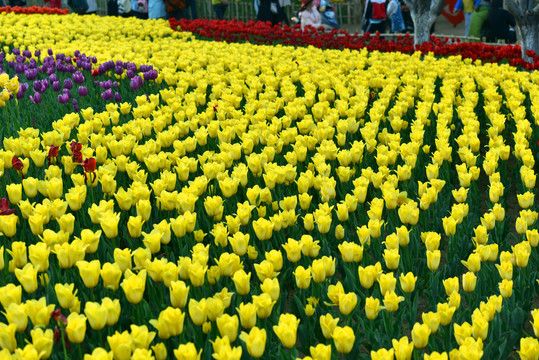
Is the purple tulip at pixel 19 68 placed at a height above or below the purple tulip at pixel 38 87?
above

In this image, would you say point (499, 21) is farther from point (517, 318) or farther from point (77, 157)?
point (517, 318)

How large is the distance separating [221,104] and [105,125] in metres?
1.10

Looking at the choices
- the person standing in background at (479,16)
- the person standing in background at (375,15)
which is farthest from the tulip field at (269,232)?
the person standing in background at (375,15)

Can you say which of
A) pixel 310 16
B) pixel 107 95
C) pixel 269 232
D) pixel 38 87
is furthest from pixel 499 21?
pixel 269 232

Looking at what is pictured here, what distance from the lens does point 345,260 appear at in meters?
3.27

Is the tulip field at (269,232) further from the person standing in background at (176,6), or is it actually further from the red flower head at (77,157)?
the person standing in background at (176,6)

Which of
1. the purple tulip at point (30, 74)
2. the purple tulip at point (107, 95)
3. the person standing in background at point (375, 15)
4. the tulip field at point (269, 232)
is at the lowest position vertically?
the tulip field at point (269, 232)

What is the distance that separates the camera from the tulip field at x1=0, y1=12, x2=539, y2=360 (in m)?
2.64

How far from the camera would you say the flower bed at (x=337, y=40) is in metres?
9.69

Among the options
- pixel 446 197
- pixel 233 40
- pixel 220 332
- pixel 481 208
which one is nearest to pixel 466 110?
pixel 481 208

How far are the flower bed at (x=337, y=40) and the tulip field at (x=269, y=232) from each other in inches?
95.6

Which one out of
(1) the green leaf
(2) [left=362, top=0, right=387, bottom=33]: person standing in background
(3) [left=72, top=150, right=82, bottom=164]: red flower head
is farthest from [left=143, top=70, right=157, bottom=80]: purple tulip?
(2) [left=362, top=0, right=387, bottom=33]: person standing in background

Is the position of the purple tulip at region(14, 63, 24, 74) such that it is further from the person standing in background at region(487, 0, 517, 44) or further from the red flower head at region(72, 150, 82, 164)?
the person standing in background at region(487, 0, 517, 44)

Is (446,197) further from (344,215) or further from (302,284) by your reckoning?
(302,284)
